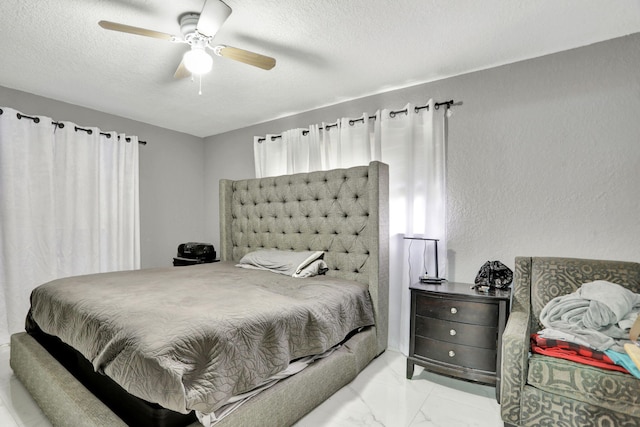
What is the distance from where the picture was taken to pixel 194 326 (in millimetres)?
1270

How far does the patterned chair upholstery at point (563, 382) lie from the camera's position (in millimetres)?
1326

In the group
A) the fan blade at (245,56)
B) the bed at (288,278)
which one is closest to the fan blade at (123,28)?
the fan blade at (245,56)

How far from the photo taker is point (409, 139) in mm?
2689

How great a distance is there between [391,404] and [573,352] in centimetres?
98

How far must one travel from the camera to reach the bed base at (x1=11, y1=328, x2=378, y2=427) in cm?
134

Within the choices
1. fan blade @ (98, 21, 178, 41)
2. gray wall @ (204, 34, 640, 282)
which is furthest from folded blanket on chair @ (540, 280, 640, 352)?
fan blade @ (98, 21, 178, 41)

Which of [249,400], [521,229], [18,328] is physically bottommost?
[18,328]

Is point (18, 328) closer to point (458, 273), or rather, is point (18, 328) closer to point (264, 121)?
point (264, 121)

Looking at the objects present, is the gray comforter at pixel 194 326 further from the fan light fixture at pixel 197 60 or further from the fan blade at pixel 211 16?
the fan blade at pixel 211 16

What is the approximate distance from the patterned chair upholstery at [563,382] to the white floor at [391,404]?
1.06ft

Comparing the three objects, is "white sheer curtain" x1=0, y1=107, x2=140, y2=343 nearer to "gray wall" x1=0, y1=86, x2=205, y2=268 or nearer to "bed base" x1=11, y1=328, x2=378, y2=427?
"gray wall" x1=0, y1=86, x2=205, y2=268

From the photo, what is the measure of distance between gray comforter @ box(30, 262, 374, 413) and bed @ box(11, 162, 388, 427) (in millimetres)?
145

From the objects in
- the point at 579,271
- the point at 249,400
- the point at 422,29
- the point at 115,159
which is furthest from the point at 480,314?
the point at 115,159

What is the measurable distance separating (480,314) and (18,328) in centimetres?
380
